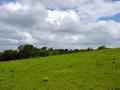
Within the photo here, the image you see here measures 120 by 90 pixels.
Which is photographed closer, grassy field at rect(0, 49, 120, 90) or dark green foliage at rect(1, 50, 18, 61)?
grassy field at rect(0, 49, 120, 90)

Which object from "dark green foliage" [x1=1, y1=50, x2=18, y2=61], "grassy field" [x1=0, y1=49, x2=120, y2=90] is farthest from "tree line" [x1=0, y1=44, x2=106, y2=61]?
"grassy field" [x1=0, y1=49, x2=120, y2=90]

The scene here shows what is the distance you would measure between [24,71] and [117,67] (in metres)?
8.50

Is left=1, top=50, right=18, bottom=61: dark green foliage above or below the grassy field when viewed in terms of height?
above

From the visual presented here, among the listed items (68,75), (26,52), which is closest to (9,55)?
(26,52)

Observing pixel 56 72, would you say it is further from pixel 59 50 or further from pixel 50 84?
pixel 59 50

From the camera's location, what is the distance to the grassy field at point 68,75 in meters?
21.3

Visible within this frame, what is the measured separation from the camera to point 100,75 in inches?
942

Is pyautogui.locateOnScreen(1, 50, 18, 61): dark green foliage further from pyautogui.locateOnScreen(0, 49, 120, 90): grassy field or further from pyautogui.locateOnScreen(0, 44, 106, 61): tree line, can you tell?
pyautogui.locateOnScreen(0, 49, 120, 90): grassy field

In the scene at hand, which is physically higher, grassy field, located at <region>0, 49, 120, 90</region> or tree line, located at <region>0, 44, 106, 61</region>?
tree line, located at <region>0, 44, 106, 61</region>

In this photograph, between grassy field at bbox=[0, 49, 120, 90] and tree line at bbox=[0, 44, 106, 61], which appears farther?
tree line at bbox=[0, 44, 106, 61]

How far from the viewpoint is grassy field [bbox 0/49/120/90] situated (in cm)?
2133

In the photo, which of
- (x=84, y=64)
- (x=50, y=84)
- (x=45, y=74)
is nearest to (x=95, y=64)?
(x=84, y=64)

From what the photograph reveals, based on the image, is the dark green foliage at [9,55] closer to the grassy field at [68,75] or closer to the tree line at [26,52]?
the tree line at [26,52]

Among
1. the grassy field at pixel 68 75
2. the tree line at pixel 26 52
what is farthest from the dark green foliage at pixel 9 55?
the grassy field at pixel 68 75
